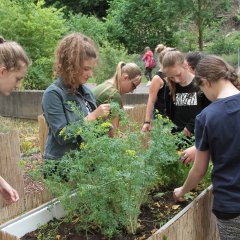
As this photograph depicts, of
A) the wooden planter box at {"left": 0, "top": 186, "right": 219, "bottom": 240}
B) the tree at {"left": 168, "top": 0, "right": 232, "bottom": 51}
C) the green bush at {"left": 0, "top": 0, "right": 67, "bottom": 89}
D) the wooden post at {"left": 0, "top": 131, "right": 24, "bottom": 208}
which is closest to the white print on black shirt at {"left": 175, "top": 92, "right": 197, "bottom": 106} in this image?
the wooden planter box at {"left": 0, "top": 186, "right": 219, "bottom": 240}

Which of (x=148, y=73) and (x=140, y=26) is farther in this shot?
(x=140, y=26)

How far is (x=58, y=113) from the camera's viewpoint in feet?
8.09

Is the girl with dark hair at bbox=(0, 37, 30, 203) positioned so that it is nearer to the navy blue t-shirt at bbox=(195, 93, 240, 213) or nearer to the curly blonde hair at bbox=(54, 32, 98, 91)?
the curly blonde hair at bbox=(54, 32, 98, 91)

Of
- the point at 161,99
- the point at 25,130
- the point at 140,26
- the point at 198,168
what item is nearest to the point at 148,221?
the point at 198,168

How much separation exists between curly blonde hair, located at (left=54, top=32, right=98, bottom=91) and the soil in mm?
822

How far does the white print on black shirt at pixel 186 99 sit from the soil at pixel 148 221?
3.23 feet

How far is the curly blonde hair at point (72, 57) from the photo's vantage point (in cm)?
252

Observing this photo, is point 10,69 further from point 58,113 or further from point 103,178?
point 103,178

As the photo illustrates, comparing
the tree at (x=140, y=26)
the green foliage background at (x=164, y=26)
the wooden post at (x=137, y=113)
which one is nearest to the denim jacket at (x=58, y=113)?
the wooden post at (x=137, y=113)

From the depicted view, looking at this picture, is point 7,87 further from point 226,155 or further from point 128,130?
point 226,155

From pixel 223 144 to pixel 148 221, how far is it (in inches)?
23.4

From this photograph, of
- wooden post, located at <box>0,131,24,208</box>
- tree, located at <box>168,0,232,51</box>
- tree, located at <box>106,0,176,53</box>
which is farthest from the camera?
tree, located at <box>106,0,176,53</box>

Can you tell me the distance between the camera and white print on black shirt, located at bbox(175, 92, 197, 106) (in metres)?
3.52

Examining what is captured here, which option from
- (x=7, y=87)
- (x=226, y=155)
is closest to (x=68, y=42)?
(x=7, y=87)
